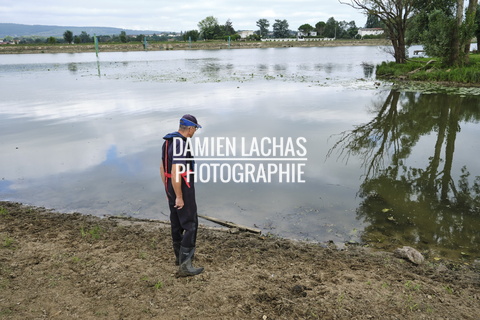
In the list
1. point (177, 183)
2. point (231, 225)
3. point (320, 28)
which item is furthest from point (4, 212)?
point (320, 28)

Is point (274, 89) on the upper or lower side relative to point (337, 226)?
upper

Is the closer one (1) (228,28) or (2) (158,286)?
(2) (158,286)

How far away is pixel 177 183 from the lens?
4.27 meters

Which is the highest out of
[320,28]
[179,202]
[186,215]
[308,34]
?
[320,28]

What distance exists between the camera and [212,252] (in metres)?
5.30

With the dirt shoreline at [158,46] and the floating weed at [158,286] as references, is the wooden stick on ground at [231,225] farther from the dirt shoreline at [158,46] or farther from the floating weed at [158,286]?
the dirt shoreline at [158,46]

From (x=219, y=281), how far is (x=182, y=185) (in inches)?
48.7

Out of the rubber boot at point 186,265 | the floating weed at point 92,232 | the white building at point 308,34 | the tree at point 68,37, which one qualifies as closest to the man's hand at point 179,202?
the rubber boot at point 186,265

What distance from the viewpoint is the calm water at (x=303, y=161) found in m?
6.58

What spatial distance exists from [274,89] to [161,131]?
11517mm

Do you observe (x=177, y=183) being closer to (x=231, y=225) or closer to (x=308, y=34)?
(x=231, y=225)

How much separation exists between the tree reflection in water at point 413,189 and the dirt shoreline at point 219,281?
766 mm

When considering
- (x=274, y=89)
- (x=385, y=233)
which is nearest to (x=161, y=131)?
(x=385, y=233)

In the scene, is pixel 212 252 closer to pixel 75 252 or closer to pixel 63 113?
pixel 75 252
